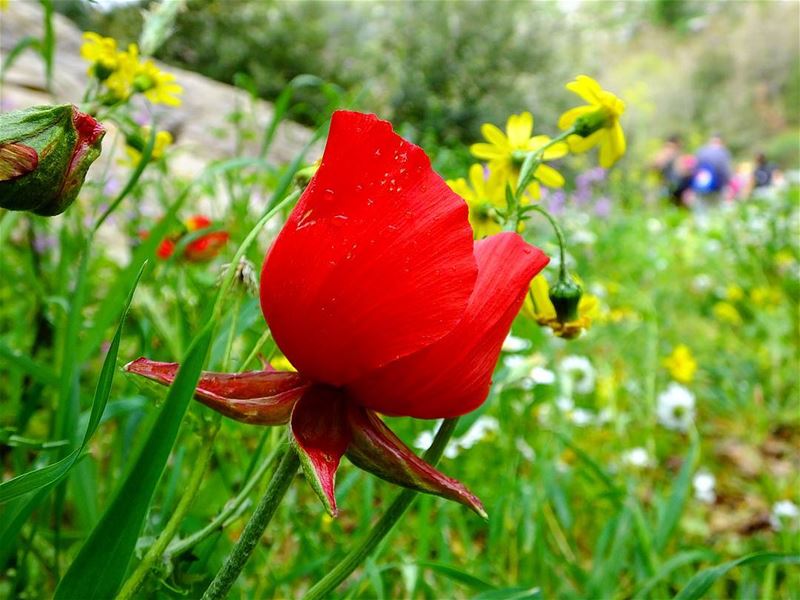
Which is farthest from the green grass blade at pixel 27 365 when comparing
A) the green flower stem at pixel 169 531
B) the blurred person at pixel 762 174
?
the blurred person at pixel 762 174

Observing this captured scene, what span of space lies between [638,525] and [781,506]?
0.46m

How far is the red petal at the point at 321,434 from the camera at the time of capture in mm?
230

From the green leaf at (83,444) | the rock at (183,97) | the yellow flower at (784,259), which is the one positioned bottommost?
the green leaf at (83,444)

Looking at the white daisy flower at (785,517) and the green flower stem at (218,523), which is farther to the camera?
the white daisy flower at (785,517)

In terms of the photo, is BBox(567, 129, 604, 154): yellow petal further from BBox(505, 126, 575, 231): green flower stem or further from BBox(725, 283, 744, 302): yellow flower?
BBox(725, 283, 744, 302): yellow flower

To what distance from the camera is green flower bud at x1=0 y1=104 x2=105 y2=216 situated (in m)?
0.25

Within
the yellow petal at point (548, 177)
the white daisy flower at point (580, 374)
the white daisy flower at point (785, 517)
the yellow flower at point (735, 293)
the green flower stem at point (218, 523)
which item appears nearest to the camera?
the green flower stem at point (218, 523)

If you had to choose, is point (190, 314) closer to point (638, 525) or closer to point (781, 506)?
point (638, 525)

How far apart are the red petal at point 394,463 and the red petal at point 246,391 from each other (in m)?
0.03

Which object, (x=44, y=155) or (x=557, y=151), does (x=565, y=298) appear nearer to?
(x=557, y=151)

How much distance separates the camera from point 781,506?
3.51ft

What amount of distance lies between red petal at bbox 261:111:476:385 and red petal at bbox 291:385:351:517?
0.08 feet

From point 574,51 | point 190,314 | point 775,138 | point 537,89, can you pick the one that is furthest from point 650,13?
point 190,314

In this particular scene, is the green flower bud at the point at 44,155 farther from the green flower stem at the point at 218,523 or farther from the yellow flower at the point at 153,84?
the yellow flower at the point at 153,84
